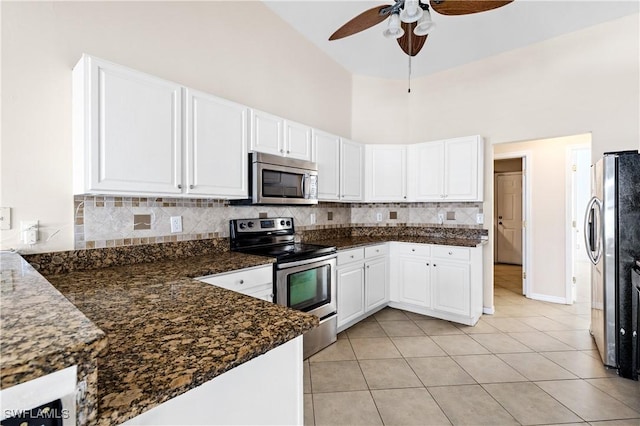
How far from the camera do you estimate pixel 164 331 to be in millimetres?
845

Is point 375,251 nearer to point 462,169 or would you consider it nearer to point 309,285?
point 309,285

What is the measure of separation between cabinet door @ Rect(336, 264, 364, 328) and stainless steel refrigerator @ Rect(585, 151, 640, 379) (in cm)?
198

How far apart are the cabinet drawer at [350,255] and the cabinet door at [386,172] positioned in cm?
93

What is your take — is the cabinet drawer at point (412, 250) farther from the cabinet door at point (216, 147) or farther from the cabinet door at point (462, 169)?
the cabinet door at point (216, 147)

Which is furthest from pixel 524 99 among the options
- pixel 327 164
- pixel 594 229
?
pixel 327 164

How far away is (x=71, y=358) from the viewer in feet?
1.49

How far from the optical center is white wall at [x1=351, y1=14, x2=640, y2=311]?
290 centimetres

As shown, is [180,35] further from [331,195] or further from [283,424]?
[283,424]

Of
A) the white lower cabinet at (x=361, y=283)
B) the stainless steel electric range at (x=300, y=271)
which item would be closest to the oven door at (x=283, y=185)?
the stainless steel electric range at (x=300, y=271)

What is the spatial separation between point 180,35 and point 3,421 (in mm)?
2584

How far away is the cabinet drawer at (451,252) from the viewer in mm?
3191

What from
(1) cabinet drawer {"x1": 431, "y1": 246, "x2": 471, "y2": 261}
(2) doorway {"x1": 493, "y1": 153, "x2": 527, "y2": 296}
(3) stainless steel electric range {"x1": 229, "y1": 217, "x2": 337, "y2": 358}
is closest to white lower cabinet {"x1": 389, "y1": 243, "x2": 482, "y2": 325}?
(1) cabinet drawer {"x1": 431, "y1": 246, "x2": 471, "y2": 261}

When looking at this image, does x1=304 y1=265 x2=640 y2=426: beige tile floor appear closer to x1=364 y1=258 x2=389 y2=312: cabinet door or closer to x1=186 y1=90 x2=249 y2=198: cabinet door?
x1=364 y1=258 x2=389 y2=312: cabinet door

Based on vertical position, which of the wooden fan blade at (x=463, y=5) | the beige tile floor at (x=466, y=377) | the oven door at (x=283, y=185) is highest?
the wooden fan blade at (x=463, y=5)
